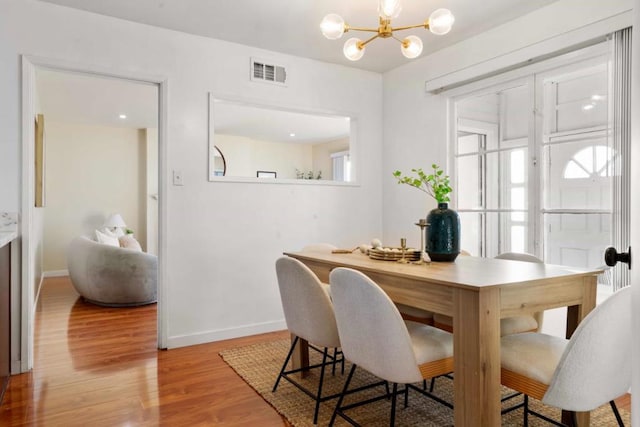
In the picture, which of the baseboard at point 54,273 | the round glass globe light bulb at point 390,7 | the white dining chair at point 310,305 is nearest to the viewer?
the white dining chair at point 310,305

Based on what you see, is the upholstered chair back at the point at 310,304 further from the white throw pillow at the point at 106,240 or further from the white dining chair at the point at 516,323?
the white throw pillow at the point at 106,240

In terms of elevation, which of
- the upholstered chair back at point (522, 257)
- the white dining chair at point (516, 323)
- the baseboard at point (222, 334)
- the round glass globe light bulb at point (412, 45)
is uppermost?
the round glass globe light bulb at point (412, 45)

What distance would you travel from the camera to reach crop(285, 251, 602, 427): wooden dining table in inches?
58.0

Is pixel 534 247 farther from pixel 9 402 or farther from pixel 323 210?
pixel 9 402

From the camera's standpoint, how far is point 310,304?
208cm

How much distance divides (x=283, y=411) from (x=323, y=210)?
2.18m

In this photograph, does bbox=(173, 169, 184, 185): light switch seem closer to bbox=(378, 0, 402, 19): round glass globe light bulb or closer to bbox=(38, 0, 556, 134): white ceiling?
bbox=(38, 0, 556, 134): white ceiling

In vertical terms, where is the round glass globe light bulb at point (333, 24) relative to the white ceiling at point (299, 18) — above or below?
below

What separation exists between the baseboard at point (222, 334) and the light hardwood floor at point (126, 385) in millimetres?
72

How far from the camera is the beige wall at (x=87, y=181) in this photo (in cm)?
663

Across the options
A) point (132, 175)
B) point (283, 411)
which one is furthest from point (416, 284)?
point (132, 175)

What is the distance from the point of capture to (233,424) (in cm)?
210

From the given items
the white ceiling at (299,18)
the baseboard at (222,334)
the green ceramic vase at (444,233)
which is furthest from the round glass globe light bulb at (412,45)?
the baseboard at (222,334)

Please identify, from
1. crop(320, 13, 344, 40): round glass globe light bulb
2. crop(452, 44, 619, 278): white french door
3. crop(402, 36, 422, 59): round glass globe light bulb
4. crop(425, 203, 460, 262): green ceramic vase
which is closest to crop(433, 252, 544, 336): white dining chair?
crop(425, 203, 460, 262): green ceramic vase
